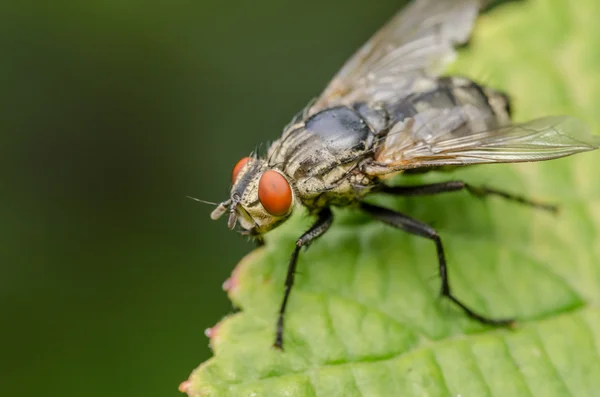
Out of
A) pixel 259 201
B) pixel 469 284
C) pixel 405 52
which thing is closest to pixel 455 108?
pixel 405 52

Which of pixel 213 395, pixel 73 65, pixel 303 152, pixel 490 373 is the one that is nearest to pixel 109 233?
pixel 73 65

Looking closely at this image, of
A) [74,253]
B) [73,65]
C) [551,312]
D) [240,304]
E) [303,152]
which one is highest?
[73,65]

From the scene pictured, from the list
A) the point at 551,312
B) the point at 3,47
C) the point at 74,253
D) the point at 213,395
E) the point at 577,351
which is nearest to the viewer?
the point at 213,395

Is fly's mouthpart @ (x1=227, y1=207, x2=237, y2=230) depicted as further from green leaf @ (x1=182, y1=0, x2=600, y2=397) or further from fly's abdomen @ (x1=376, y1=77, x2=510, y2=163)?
fly's abdomen @ (x1=376, y1=77, x2=510, y2=163)

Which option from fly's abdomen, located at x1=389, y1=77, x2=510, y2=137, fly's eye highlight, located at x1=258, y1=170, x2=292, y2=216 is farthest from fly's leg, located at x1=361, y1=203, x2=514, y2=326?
fly's eye highlight, located at x1=258, y1=170, x2=292, y2=216

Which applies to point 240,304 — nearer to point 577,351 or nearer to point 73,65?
point 577,351

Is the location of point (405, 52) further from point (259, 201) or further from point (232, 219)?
point (232, 219)
